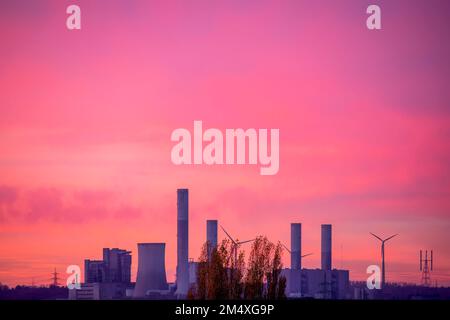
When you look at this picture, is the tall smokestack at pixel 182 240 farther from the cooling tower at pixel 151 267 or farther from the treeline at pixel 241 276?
the treeline at pixel 241 276

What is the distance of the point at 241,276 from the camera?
93125 millimetres

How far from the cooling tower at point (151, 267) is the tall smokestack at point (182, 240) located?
6.39 metres

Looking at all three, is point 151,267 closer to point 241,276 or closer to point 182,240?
point 182,240

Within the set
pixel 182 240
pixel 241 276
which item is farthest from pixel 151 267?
pixel 241 276

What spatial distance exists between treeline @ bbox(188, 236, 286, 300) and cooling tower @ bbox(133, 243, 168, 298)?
73.3m

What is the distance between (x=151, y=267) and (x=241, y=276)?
268 ft

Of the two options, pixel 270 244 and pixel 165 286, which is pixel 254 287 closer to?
pixel 270 244

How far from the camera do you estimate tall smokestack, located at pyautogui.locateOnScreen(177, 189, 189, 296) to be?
176000 mm

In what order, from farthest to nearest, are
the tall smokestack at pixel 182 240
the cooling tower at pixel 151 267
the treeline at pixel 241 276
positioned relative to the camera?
the tall smokestack at pixel 182 240 → the cooling tower at pixel 151 267 → the treeline at pixel 241 276

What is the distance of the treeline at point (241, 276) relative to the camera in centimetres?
8856

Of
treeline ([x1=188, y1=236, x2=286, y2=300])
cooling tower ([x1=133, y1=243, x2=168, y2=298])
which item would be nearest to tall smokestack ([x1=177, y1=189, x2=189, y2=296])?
cooling tower ([x1=133, y1=243, x2=168, y2=298])

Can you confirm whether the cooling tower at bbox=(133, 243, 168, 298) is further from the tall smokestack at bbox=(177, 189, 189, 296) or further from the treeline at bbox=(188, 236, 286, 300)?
the treeline at bbox=(188, 236, 286, 300)

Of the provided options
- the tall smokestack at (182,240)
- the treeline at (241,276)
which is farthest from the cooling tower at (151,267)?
the treeline at (241,276)

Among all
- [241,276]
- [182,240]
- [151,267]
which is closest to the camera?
[241,276]
